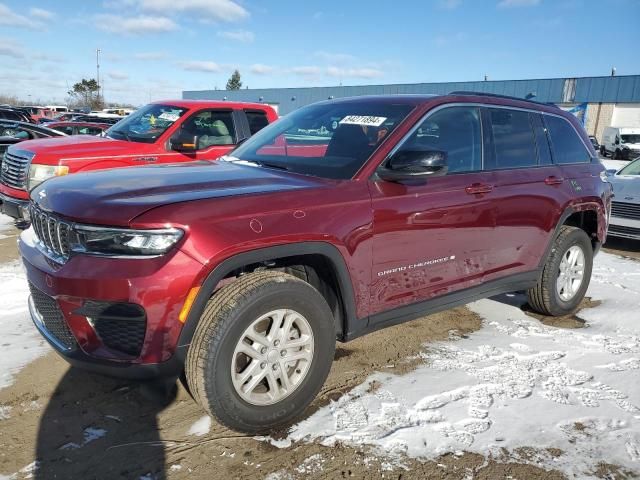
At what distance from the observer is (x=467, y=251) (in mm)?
3660

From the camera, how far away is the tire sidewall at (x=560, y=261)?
4574 mm

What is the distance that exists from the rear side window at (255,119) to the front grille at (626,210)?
5526mm

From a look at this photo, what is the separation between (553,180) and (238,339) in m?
3.08

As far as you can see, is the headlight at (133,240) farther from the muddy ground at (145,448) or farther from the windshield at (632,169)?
the windshield at (632,169)

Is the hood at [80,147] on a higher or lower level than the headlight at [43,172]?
higher

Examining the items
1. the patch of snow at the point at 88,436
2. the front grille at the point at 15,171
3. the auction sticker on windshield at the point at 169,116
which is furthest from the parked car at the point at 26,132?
the patch of snow at the point at 88,436

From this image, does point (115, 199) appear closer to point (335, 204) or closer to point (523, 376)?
point (335, 204)

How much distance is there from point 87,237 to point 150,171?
0.92 metres

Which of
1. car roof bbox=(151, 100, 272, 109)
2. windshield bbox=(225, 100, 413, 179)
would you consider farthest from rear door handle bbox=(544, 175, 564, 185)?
car roof bbox=(151, 100, 272, 109)

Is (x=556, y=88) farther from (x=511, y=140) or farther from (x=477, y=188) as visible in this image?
(x=477, y=188)

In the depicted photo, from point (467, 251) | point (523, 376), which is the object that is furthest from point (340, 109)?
point (523, 376)

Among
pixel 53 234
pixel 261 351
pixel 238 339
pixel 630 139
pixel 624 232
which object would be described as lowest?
pixel 624 232

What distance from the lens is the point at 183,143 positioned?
6.71 meters

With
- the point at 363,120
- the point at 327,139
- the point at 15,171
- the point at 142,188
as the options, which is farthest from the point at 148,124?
the point at 142,188
